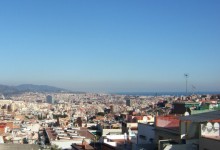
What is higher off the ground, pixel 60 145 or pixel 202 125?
pixel 202 125

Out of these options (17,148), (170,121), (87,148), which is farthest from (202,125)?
(17,148)

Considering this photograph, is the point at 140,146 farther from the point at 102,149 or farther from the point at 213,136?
the point at 213,136

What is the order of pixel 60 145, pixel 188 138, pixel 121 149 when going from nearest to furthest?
pixel 188 138 → pixel 121 149 → pixel 60 145

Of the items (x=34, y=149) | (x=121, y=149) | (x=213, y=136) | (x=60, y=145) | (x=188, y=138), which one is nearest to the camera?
(x=213, y=136)

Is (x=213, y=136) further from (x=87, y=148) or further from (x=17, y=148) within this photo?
(x=17, y=148)

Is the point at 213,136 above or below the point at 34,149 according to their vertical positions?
above

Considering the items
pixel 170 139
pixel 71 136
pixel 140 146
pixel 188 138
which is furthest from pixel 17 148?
pixel 71 136

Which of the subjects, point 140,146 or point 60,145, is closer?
point 140,146

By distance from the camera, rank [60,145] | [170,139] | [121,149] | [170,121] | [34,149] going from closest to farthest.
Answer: [170,139] < [170,121] < [121,149] < [34,149] < [60,145]

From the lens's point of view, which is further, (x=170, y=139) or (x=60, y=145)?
(x=60, y=145)
